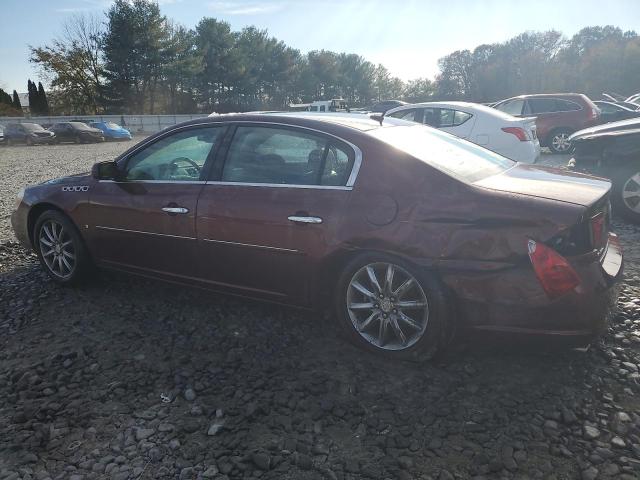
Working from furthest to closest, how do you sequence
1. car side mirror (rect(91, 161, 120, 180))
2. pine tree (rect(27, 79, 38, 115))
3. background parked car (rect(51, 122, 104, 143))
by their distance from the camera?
pine tree (rect(27, 79, 38, 115)) → background parked car (rect(51, 122, 104, 143)) → car side mirror (rect(91, 161, 120, 180))

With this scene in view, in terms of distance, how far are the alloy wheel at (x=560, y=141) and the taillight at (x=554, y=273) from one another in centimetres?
1201

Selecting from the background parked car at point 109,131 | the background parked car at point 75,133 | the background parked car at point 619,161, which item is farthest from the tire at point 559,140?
the background parked car at point 109,131

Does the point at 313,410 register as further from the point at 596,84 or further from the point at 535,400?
the point at 596,84

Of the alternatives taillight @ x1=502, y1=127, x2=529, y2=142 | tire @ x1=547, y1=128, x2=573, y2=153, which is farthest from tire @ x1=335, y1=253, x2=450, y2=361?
tire @ x1=547, y1=128, x2=573, y2=153

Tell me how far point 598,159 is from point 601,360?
4025mm

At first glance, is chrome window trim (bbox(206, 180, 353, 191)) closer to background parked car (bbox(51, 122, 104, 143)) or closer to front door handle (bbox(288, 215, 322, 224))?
front door handle (bbox(288, 215, 322, 224))

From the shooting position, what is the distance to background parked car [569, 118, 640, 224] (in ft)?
18.6

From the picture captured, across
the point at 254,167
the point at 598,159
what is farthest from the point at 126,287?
the point at 598,159

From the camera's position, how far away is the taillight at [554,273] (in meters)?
2.47

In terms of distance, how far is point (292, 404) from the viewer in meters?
2.59

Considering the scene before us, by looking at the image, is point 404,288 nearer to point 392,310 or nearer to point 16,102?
point 392,310

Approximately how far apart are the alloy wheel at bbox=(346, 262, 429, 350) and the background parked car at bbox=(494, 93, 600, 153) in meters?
11.9

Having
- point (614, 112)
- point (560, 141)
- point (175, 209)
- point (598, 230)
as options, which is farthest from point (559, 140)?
point (175, 209)

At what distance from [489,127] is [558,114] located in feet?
18.3
